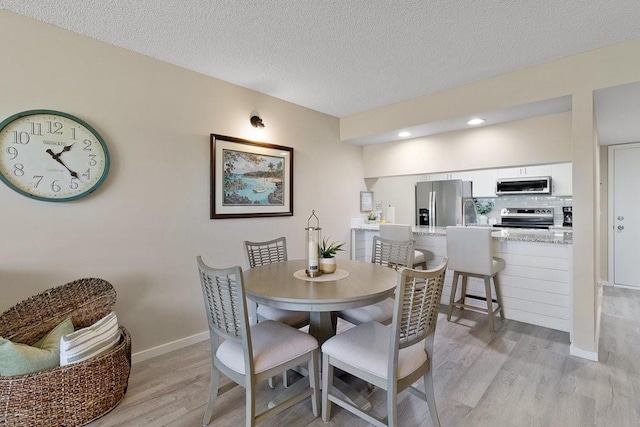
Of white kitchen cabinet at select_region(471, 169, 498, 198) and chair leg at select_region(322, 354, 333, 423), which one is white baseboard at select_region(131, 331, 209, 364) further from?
white kitchen cabinet at select_region(471, 169, 498, 198)

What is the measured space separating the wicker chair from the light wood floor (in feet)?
0.56

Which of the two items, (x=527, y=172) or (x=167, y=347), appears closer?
(x=167, y=347)

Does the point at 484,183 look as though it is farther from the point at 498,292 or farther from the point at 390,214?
the point at 498,292

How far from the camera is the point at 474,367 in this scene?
7.50ft

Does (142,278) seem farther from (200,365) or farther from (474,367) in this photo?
(474,367)

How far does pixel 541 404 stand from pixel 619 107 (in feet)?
8.94

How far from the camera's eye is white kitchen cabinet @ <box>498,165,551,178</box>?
4734mm

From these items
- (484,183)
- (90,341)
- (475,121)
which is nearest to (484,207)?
(484,183)

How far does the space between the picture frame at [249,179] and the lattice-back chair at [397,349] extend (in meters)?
1.80

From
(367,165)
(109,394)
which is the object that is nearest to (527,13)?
(367,165)

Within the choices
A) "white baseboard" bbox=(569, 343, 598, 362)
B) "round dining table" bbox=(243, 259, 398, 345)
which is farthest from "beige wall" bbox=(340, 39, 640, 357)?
"round dining table" bbox=(243, 259, 398, 345)

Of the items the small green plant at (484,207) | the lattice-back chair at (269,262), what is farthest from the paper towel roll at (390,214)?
the lattice-back chair at (269,262)

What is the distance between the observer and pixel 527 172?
4.88m

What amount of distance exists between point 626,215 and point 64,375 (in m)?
6.56
